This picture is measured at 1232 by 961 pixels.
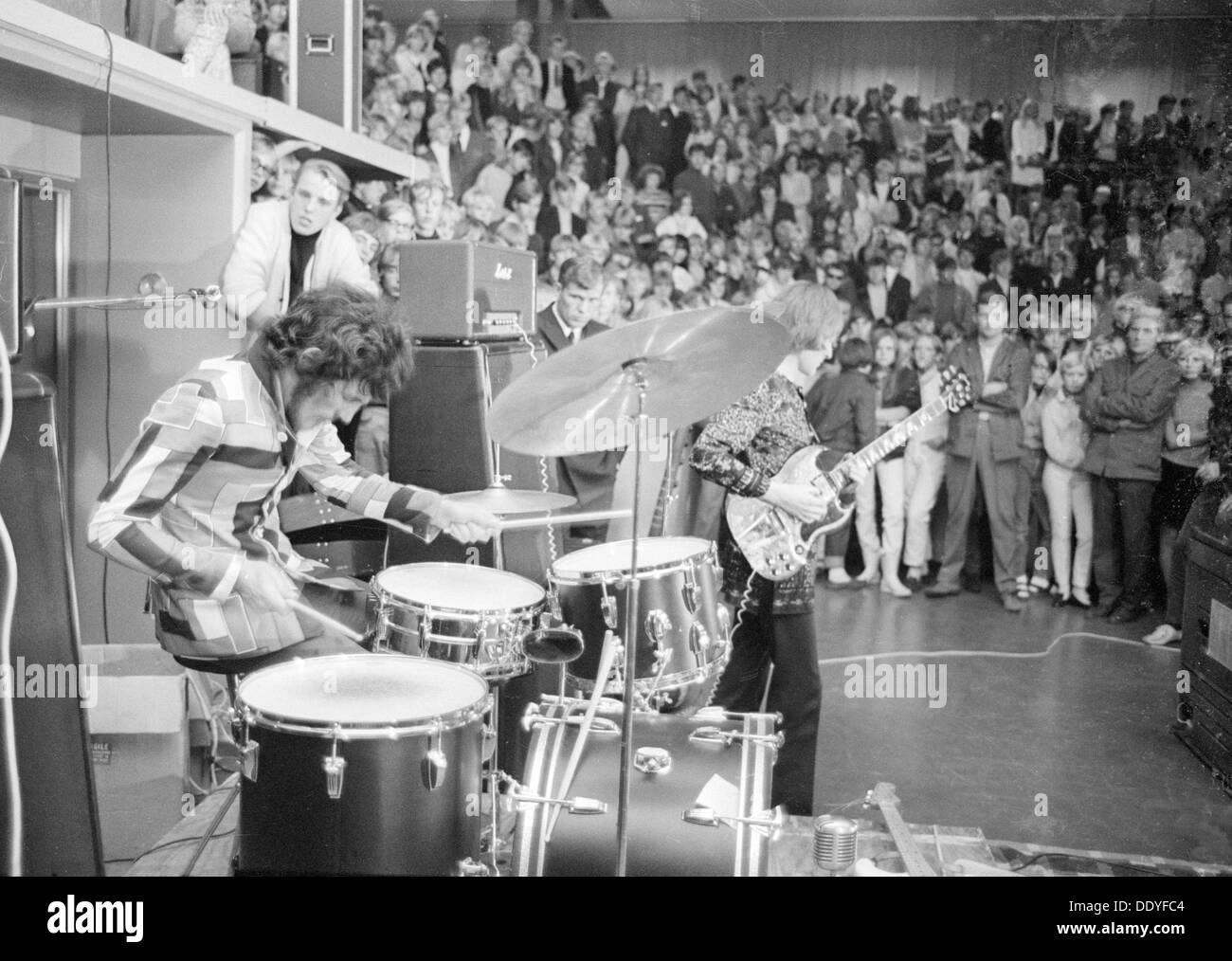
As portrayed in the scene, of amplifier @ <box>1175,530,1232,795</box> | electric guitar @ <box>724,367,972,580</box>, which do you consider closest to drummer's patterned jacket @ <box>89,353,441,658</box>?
electric guitar @ <box>724,367,972,580</box>

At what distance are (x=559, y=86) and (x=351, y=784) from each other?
15.8ft

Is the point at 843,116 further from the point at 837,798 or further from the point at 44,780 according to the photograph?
the point at 44,780

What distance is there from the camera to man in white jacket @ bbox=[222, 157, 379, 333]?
3438 millimetres

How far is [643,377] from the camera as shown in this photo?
2.35 metres

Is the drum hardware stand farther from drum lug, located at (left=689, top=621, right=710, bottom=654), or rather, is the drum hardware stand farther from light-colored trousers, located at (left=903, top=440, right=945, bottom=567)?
light-colored trousers, located at (left=903, top=440, right=945, bottom=567)

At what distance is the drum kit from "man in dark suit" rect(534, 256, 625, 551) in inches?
60.6

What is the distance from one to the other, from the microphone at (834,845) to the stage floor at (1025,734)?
46.2 inches

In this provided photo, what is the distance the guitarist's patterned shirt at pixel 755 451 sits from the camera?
3.15m

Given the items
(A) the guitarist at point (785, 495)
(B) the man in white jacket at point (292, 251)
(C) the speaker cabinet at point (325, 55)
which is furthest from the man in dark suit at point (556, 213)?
(A) the guitarist at point (785, 495)

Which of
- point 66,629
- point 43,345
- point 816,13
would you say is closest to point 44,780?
point 66,629

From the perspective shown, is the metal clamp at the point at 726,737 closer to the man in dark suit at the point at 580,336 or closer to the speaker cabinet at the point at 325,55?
the man in dark suit at the point at 580,336

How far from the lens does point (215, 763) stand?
3459 millimetres

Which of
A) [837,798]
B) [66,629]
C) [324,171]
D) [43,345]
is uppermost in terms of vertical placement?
[324,171]
